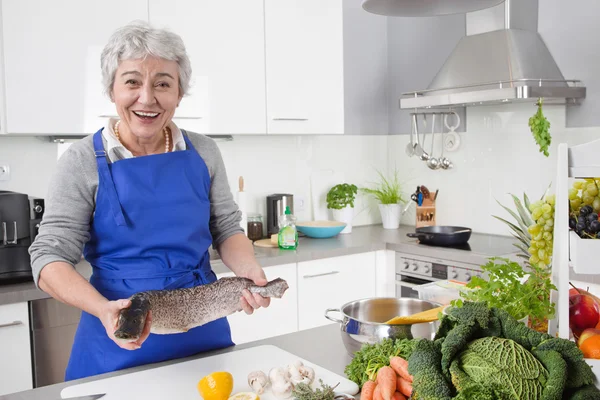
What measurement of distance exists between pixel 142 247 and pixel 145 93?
0.43m

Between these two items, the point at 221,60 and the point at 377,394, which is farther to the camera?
the point at 221,60

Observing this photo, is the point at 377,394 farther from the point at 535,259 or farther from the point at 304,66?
the point at 304,66

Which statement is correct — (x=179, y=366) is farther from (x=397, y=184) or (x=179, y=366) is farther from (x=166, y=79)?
(x=397, y=184)

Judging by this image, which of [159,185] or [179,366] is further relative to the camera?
[159,185]

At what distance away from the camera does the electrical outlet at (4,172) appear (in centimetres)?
304

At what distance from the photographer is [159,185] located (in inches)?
71.5

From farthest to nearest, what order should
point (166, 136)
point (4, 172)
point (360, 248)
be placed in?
point (360, 248) → point (4, 172) → point (166, 136)

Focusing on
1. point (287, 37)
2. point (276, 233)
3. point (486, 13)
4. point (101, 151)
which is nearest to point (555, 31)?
point (486, 13)

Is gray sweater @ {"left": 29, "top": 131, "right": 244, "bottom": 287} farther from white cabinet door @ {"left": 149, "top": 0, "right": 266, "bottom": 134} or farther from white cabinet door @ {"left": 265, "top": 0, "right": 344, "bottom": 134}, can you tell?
white cabinet door @ {"left": 265, "top": 0, "right": 344, "bottom": 134}

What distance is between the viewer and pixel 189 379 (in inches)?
58.7

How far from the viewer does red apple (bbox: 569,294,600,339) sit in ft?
4.58

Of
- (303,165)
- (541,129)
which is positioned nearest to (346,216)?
(303,165)

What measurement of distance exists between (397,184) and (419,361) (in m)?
3.30

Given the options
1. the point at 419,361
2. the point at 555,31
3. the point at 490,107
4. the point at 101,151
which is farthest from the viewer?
the point at 490,107
